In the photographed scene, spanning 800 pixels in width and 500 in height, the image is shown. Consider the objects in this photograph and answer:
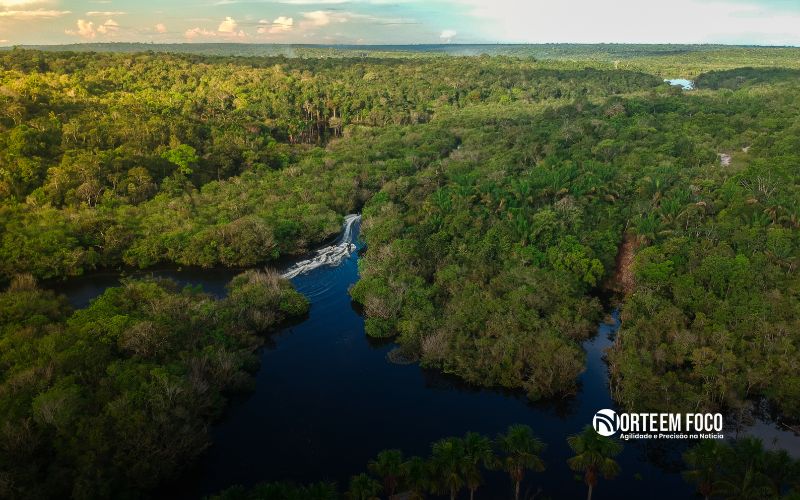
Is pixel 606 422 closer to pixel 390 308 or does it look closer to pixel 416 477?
pixel 416 477

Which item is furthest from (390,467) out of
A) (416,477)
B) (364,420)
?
(364,420)

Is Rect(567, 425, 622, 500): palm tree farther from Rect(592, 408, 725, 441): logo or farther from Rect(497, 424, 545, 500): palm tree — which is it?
Rect(592, 408, 725, 441): logo

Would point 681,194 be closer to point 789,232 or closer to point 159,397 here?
point 789,232

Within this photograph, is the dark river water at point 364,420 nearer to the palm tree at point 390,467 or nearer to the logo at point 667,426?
the logo at point 667,426

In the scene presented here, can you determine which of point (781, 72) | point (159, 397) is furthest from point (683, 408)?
point (781, 72)

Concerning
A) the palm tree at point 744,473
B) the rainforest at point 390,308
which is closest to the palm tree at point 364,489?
the rainforest at point 390,308

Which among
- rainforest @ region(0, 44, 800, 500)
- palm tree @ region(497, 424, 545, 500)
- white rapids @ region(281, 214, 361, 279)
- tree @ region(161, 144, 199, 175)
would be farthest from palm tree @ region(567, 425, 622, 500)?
tree @ region(161, 144, 199, 175)
